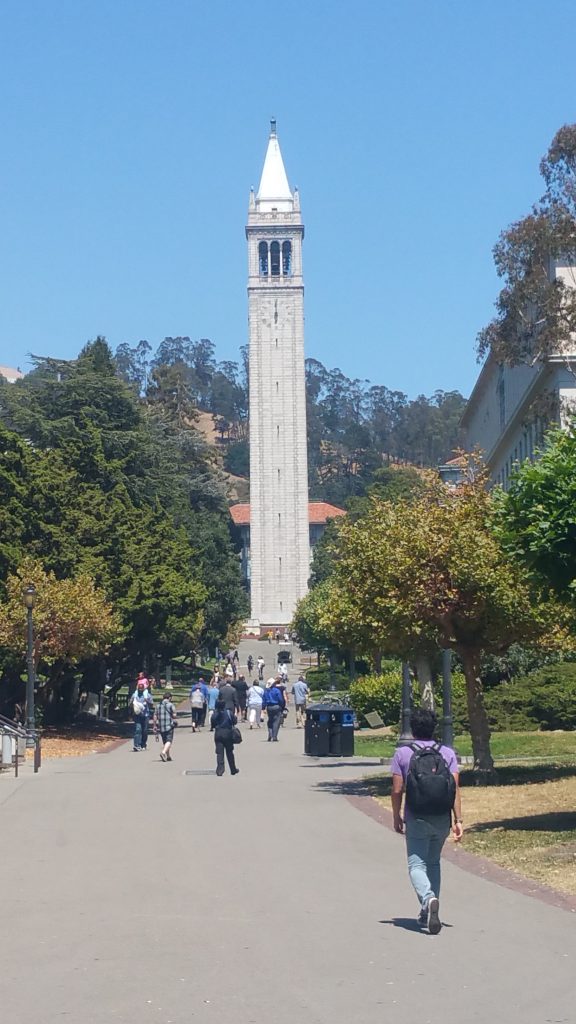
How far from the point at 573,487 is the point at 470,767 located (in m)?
11.1

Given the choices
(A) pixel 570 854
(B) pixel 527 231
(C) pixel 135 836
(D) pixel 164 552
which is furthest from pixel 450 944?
(D) pixel 164 552

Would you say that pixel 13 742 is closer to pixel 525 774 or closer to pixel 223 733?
pixel 223 733

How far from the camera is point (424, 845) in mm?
9289

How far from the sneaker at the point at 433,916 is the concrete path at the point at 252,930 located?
0.08 meters

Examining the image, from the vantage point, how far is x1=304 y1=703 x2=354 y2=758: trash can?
2984cm

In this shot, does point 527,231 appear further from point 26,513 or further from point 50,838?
point 50,838

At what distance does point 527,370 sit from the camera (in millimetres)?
57094

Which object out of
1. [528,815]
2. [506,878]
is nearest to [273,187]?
[528,815]

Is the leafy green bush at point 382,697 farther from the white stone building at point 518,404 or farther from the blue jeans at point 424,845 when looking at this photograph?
the blue jeans at point 424,845

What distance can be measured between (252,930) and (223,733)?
1443cm

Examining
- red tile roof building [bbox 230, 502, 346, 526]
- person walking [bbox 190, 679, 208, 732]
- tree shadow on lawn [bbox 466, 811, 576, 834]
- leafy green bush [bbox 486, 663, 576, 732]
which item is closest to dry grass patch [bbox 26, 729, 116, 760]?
person walking [bbox 190, 679, 208, 732]

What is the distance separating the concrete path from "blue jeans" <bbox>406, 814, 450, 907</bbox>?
35 centimetres

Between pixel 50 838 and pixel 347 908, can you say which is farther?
pixel 50 838

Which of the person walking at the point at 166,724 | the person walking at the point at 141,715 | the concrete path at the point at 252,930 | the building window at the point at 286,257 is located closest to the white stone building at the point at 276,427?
the building window at the point at 286,257
